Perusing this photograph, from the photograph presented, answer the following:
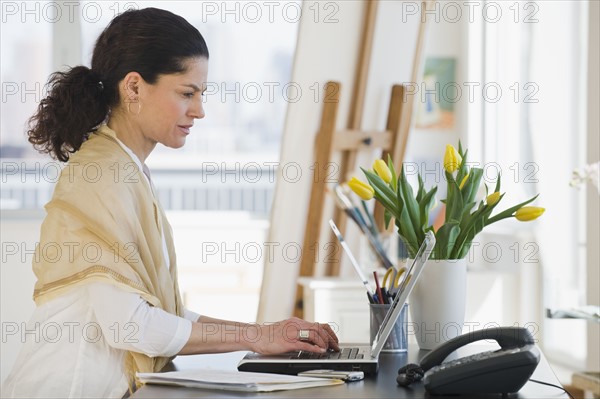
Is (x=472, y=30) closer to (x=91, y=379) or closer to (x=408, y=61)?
(x=408, y=61)

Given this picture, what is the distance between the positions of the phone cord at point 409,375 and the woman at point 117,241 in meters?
0.26

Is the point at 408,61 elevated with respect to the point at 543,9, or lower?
lower

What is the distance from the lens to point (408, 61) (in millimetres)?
4113

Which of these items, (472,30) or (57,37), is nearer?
(57,37)

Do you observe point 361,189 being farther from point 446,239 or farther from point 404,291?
point 404,291

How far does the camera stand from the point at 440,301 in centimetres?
195

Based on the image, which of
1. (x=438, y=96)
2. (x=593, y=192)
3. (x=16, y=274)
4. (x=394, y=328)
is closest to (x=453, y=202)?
(x=394, y=328)

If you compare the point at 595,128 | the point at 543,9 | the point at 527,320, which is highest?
the point at 543,9

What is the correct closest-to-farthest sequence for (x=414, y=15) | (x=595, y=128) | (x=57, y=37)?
(x=595, y=128), (x=414, y=15), (x=57, y=37)

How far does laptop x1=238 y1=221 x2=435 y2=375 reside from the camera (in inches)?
64.9

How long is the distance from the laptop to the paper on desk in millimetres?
94

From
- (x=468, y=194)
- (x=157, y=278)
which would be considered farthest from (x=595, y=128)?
(x=157, y=278)

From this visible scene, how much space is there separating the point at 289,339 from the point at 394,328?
0.26 m

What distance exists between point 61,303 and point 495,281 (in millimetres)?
3344
